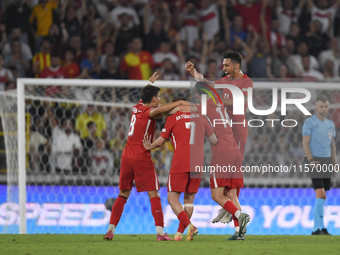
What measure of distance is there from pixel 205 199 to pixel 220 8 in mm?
4851

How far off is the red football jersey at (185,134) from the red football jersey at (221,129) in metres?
0.08

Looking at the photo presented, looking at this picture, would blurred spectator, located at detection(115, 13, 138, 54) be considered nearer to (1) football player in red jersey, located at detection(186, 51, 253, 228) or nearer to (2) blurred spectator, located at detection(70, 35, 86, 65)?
(2) blurred spectator, located at detection(70, 35, 86, 65)

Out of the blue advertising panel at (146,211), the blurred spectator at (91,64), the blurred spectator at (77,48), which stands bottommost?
the blue advertising panel at (146,211)

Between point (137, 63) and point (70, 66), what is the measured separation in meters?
1.27

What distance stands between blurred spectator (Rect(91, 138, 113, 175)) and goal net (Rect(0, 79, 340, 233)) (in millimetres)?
15

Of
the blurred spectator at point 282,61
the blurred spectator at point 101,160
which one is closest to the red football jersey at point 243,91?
the blurred spectator at point 101,160

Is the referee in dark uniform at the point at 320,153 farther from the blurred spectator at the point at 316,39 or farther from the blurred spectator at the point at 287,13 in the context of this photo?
the blurred spectator at the point at 287,13

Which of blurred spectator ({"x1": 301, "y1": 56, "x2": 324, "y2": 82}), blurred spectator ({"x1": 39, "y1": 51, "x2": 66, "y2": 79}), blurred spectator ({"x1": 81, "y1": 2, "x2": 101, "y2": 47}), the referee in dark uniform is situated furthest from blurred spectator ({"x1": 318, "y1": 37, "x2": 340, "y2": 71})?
blurred spectator ({"x1": 39, "y1": 51, "x2": 66, "y2": 79})

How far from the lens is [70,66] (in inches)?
381

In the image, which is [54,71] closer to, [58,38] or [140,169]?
[58,38]

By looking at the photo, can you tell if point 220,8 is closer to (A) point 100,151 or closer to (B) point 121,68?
(B) point 121,68

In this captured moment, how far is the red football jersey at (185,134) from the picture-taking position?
4.83 meters

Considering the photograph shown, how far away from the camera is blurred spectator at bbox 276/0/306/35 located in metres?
10.6

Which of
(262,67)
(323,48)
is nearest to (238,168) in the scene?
(262,67)
